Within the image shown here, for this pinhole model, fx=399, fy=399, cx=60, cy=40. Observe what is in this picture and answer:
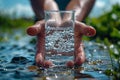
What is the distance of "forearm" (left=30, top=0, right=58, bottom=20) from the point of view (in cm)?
457

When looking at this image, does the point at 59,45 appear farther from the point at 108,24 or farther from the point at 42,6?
the point at 108,24

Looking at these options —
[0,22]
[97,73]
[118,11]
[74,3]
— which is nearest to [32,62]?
[97,73]

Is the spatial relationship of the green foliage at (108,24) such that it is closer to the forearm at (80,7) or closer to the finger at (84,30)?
the forearm at (80,7)

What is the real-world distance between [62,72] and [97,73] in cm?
27

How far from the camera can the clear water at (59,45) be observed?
3175mm

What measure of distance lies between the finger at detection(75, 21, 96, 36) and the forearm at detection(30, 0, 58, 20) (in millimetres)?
1036

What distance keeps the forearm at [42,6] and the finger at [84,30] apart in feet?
3.40

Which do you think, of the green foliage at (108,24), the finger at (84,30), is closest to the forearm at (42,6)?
the finger at (84,30)

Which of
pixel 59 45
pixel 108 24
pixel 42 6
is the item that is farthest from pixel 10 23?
pixel 59 45

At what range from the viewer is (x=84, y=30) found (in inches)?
132

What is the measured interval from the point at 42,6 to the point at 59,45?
5.71 feet

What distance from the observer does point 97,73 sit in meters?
3.06

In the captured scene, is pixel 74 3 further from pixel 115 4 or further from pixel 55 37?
pixel 115 4

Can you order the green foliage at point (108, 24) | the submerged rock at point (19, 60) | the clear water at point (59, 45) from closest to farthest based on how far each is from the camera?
the clear water at point (59, 45)
the submerged rock at point (19, 60)
the green foliage at point (108, 24)
